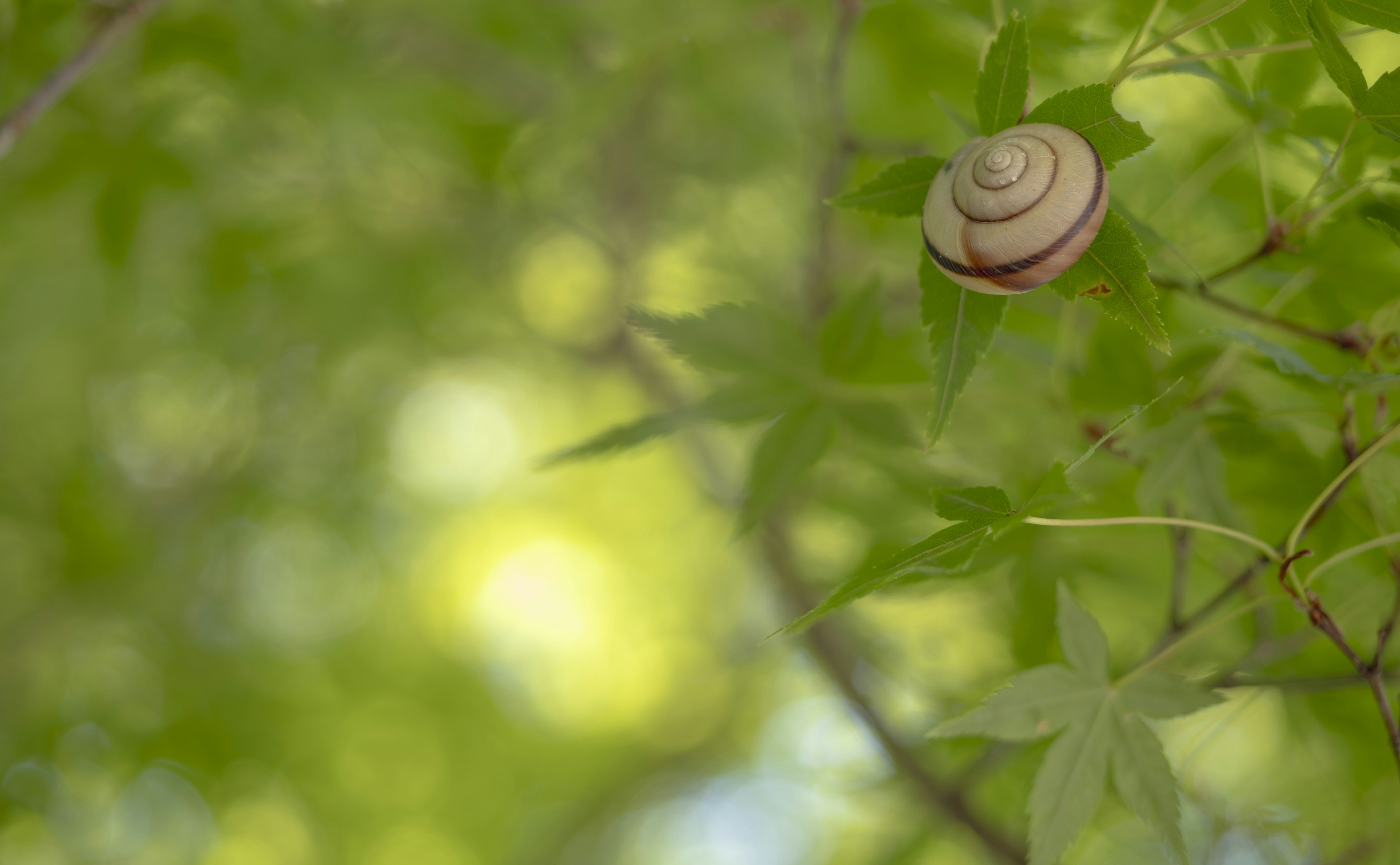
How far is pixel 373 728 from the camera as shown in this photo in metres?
3.43

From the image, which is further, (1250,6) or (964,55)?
(964,55)

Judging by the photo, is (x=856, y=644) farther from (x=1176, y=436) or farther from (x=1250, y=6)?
(x=1250, y=6)

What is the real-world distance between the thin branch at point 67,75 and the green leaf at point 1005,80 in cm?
86

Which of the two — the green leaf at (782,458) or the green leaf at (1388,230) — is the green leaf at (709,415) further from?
the green leaf at (1388,230)

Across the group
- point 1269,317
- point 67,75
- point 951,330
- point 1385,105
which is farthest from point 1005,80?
point 67,75

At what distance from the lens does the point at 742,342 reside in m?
0.88

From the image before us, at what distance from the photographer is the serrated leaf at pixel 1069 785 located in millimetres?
650

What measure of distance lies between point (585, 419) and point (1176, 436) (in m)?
3.63

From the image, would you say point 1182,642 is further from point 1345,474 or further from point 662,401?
point 662,401

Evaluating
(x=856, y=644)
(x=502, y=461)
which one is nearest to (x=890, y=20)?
(x=856, y=644)

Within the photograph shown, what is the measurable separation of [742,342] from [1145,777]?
557 mm

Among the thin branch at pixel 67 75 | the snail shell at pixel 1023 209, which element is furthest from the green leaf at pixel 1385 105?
the thin branch at pixel 67 75

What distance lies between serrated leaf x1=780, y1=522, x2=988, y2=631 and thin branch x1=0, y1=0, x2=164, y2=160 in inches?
33.1

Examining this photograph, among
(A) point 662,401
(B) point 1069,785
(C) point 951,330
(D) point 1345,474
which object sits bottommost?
(A) point 662,401
